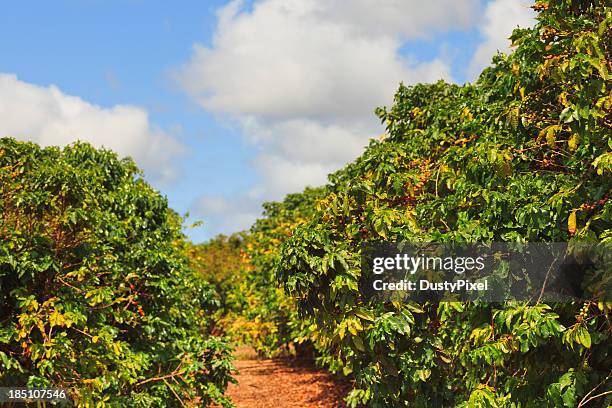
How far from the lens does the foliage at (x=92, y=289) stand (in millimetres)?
8578

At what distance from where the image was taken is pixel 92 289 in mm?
9344

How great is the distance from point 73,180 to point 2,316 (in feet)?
6.23

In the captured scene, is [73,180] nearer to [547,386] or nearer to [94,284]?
[94,284]

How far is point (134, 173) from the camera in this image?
43.8ft

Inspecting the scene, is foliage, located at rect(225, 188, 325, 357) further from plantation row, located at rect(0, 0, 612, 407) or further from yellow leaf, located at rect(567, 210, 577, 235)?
yellow leaf, located at rect(567, 210, 577, 235)

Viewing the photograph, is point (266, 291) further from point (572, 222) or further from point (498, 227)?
point (572, 222)

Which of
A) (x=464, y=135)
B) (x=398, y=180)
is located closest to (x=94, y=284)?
(x=398, y=180)
